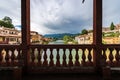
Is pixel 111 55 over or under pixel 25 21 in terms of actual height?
under

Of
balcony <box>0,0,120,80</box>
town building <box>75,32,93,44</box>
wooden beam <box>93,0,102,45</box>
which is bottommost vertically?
balcony <box>0,0,120,80</box>

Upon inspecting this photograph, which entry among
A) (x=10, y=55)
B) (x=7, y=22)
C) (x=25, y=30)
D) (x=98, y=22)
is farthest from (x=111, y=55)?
(x=7, y=22)

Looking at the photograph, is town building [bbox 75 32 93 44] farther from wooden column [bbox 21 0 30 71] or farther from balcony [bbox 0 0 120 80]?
wooden column [bbox 21 0 30 71]

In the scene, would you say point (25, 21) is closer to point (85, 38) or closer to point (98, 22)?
point (85, 38)

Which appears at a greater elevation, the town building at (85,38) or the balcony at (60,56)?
the town building at (85,38)

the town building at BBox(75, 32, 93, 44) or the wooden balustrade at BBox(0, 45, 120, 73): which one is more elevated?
the town building at BBox(75, 32, 93, 44)

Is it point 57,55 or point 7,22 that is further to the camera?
point 7,22

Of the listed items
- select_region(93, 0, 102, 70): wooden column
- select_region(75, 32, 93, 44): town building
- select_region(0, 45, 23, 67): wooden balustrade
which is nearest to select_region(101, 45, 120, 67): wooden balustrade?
select_region(93, 0, 102, 70): wooden column

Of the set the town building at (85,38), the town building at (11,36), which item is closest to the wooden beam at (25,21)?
the town building at (11,36)

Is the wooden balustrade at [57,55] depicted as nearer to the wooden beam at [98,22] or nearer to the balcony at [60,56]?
the balcony at [60,56]

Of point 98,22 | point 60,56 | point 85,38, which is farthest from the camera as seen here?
point 85,38

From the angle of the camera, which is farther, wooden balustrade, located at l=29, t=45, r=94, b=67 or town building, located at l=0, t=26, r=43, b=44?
town building, located at l=0, t=26, r=43, b=44

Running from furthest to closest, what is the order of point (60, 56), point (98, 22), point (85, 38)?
point (85, 38), point (60, 56), point (98, 22)

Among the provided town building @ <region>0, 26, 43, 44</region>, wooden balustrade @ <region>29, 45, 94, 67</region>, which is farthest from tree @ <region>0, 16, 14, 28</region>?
wooden balustrade @ <region>29, 45, 94, 67</region>
